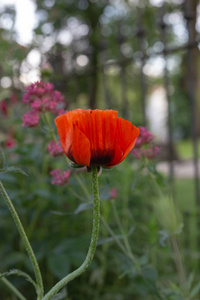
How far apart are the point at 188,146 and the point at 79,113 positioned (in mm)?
19652

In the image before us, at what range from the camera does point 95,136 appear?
0.49 meters

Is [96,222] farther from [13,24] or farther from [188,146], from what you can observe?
[188,146]

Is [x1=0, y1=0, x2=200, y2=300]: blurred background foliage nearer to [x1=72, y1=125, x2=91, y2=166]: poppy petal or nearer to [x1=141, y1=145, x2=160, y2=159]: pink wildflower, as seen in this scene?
[x1=141, y1=145, x2=160, y2=159]: pink wildflower

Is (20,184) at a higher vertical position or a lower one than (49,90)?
lower

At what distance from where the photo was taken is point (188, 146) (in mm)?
19531

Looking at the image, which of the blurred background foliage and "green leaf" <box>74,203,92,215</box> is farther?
the blurred background foliage

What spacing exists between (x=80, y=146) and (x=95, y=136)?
0.09 feet

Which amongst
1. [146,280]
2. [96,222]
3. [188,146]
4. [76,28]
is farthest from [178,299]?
[188,146]

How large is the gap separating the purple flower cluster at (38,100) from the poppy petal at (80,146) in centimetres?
34

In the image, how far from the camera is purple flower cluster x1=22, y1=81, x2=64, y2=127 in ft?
2.59

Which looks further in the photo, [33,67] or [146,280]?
[33,67]

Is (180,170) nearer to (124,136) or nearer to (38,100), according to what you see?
(38,100)

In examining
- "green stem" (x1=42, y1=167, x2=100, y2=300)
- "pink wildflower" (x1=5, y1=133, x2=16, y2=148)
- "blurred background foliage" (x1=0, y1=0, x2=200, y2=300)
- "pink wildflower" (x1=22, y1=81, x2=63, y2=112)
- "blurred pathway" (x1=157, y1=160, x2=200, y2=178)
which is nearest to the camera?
"green stem" (x1=42, y1=167, x2=100, y2=300)

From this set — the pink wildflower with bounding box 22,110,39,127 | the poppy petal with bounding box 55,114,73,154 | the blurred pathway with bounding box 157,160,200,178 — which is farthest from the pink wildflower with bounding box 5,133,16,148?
the blurred pathway with bounding box 157,160,200,178
